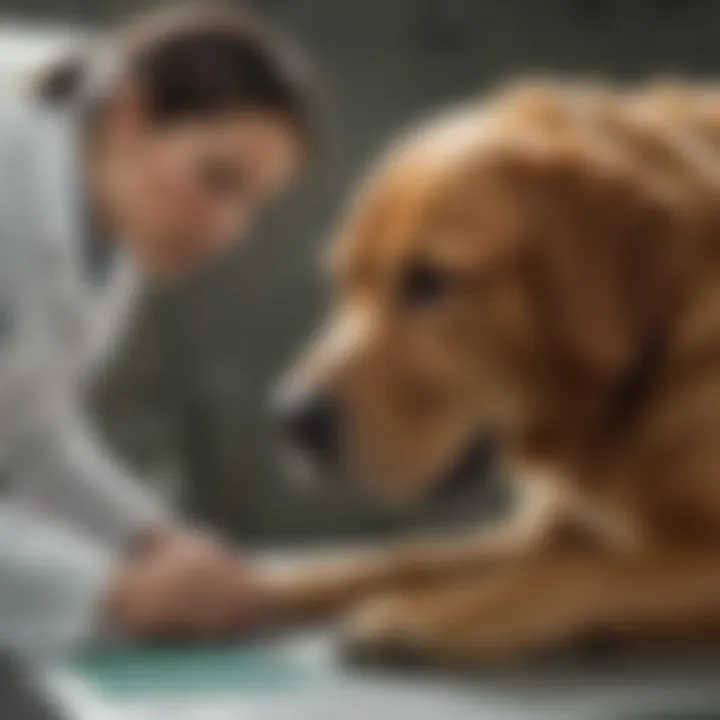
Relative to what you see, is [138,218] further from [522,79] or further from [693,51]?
[693,51]

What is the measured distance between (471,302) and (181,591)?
346 millimetres

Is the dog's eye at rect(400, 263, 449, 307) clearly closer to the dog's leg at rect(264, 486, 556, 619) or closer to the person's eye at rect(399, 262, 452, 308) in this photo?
the person's eye at rect(399, 262, 452, 308)

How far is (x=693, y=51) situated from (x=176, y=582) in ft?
2.24

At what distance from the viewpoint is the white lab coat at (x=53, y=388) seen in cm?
125

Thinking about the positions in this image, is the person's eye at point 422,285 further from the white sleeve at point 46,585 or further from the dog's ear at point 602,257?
the white sleeve at point 46,585

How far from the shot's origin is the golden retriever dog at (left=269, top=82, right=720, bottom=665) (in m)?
1.28

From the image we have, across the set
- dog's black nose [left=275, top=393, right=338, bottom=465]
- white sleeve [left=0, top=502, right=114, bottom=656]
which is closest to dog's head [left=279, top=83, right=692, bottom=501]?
dog's black nose [left=275, top=393, right=338, bottom=465]

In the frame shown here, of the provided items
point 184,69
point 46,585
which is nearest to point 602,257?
point 184,69

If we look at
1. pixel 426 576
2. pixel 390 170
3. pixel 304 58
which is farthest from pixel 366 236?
pixel 426 576

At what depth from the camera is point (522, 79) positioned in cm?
137

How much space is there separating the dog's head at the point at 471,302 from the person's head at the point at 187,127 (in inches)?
3.8

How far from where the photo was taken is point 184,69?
1.29 m

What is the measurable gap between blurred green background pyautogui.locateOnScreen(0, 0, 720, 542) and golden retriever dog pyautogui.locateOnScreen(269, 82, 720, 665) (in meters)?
0.03

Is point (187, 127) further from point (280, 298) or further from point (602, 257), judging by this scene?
point (602, 257)
